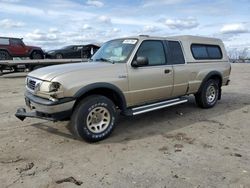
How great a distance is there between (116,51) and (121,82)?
0.92 meters

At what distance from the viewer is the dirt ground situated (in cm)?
381

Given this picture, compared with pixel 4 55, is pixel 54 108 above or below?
below

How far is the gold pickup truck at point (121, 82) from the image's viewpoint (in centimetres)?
490

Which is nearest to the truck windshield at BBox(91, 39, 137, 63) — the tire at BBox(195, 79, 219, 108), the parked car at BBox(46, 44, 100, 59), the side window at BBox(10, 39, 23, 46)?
the tire at BBox(195, 79, 219, 108)

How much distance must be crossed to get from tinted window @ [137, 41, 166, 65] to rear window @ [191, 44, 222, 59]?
Answer: 4.18 feet

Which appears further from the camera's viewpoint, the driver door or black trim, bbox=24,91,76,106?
the driver door

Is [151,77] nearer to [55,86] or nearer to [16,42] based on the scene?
[55,86]

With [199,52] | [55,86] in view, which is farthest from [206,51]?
[55,86]

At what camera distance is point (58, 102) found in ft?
15.6

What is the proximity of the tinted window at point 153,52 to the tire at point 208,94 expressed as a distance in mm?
1849

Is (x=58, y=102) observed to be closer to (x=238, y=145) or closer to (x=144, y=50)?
(x=144, y=50)

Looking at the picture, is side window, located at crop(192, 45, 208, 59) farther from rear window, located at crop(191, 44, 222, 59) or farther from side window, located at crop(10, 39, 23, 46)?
side window, located at crop(10, 39, 23, 46)

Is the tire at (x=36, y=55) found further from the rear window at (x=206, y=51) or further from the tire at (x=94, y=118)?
the tire at (x=94, y=118)

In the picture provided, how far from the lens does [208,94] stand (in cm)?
797
